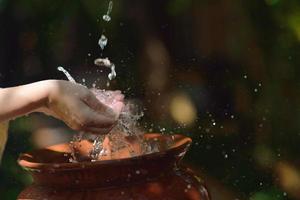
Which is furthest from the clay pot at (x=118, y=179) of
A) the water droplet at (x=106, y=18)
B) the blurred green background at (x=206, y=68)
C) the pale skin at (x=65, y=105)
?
the water droplet at (x=106, y=18)

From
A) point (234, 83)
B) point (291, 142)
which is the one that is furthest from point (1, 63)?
point (291, 142)

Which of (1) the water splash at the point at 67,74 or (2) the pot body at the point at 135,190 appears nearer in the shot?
(2) the pot body at the point at 135,190

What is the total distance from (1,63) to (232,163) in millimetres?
1104

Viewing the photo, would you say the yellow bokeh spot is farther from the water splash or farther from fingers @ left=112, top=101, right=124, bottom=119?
fingers @ left=112, top=101, right=124, bottom=119

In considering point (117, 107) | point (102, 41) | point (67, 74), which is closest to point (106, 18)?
point (102, 41)

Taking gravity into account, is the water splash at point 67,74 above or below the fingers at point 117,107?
below

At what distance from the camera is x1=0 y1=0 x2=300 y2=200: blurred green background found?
9.36 feet

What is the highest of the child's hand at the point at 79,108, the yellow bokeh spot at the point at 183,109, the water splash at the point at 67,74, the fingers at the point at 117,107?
the child's hand at the point at 79,108

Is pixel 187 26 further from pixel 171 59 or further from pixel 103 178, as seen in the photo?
pixel 103 178

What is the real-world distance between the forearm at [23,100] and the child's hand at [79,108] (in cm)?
2

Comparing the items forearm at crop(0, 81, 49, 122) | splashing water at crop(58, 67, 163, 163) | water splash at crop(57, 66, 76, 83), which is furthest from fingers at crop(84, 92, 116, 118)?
water splash at crop(57, 66, 76, 83)

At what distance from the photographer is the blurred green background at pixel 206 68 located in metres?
2.85

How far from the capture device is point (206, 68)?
2.90 meters

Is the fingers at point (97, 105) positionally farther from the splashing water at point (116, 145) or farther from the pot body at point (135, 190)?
the splashing water at point (116, 145)
